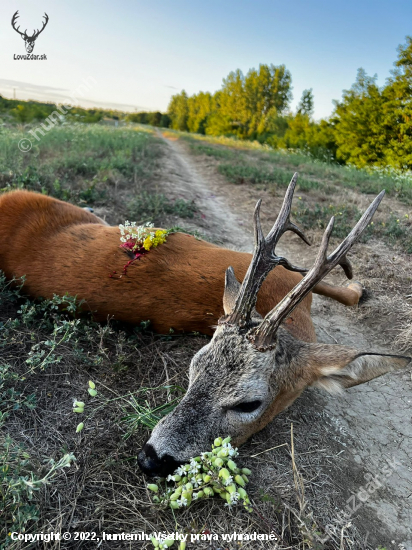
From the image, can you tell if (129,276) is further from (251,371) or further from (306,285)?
(306,285)

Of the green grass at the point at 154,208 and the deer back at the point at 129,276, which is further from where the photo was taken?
the green grass at the point at 154,208

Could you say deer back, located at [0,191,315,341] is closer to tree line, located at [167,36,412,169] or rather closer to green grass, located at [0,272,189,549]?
green grass, located at [0,272,189,549]

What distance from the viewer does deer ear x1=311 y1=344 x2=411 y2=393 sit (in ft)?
8.12

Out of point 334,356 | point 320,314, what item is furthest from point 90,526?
point 320,314

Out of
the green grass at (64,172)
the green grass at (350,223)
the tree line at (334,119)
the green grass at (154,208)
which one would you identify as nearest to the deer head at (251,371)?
the green grass at (154,208)

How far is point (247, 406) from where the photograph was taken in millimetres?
2584

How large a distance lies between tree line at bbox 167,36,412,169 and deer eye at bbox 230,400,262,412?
743 inches

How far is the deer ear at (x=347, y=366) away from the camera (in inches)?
97.4

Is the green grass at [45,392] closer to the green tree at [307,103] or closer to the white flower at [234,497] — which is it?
the white flower at [234,497]

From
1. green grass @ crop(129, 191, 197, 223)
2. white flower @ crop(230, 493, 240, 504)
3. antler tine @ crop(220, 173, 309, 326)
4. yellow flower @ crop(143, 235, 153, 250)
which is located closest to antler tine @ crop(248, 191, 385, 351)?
antler tine @ crop(220, 173, 309, 326)

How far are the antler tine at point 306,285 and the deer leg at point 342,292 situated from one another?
181 cm

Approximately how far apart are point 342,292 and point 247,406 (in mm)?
2695

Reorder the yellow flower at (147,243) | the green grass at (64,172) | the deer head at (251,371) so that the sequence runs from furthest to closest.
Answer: the green grass at (64,172) < the yellow flower at (147,243) < the deer head at (251,371)

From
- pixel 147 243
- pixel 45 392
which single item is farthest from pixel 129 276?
pixel 45 392
